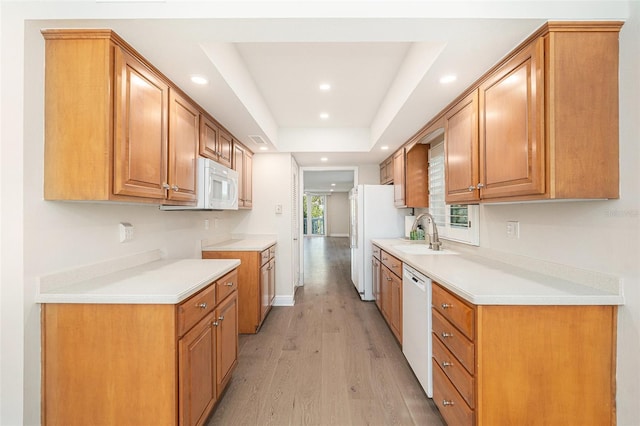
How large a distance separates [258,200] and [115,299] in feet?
9.49

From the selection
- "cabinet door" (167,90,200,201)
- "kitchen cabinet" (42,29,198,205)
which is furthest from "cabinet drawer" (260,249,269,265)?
"kitchen cabinet" (42,29,198,205)

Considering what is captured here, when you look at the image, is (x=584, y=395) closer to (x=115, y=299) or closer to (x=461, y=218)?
(x=461, y=218)

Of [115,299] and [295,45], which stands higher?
[295,45]

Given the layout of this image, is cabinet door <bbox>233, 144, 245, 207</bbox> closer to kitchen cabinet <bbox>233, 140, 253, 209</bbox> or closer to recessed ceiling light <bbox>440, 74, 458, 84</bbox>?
kitchen cabinet <bbox>233, 140, 253, 209</bbox>

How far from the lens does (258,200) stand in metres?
4.16

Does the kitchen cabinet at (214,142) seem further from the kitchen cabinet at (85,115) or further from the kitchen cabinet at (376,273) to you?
the kitchen cabinet at (376,273)

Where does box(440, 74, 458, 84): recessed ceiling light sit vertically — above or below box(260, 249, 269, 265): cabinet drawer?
above

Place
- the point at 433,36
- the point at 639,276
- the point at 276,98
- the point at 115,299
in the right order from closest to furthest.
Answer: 1. the point at 639,276
2. the point at 115,299
3. the point at 433,36
4. the point at 276,98

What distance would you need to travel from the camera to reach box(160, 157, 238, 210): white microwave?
235cm

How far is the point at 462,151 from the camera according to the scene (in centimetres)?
212

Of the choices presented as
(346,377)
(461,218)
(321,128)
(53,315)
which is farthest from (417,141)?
(53,315)

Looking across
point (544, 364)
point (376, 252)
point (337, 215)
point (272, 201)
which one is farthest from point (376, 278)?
point (337, 215)

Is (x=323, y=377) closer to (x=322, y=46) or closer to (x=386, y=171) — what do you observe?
(x=322, y=46)

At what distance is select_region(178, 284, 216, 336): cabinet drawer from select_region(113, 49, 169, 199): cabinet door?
2.13ft
